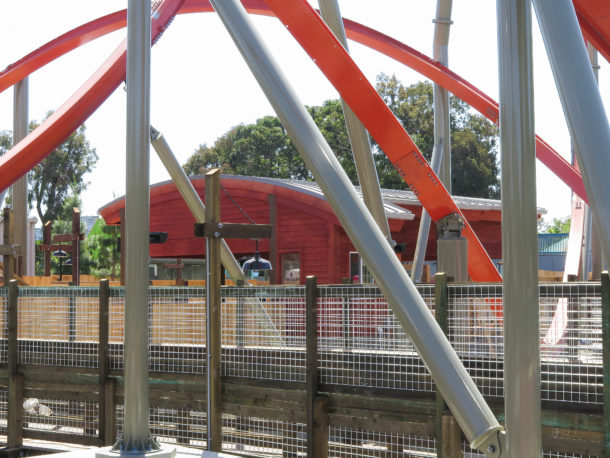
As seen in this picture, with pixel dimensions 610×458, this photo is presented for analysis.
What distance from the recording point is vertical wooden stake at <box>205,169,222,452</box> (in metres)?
6.91

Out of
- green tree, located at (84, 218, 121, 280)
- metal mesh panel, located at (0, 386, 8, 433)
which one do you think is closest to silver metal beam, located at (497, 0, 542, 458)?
metal mesh panel, located at (0, 386, 8, 433)

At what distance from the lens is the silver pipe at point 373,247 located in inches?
117

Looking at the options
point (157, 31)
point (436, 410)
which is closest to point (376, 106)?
point (436, 410)

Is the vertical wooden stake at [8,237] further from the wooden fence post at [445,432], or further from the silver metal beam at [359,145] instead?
the wooden fence post at [445,432]

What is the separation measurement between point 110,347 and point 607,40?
5.46m

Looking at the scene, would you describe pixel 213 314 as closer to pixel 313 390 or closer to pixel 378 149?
pixel 313 390

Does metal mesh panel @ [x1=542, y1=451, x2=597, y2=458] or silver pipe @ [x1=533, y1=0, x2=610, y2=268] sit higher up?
silver pipe @ [x1=533, y1=0, x2=610, y2=268]

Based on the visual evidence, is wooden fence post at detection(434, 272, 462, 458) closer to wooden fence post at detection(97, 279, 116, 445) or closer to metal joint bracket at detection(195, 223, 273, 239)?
metal joint bracket at detection(195, 223, 273, 239)

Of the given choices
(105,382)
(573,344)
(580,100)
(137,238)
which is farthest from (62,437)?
(580,100)

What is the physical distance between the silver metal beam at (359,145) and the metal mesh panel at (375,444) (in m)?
3.19

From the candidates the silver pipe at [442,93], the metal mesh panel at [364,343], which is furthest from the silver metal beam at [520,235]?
the silver pipe at [442,93]

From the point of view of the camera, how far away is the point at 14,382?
8414 millimetres

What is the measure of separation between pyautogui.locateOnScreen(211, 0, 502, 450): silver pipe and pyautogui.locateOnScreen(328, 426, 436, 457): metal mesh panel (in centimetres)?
325

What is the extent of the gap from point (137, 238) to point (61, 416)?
13.7ft
